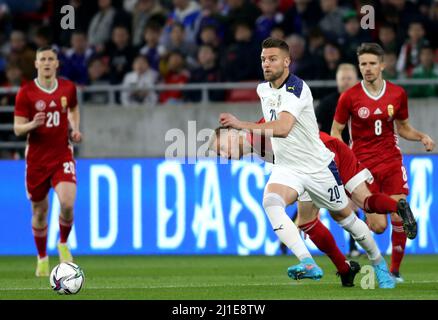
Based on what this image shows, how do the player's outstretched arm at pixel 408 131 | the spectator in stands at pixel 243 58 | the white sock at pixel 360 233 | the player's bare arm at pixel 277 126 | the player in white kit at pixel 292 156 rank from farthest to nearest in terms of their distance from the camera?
the spectator in stands at pixel 243 58, the player's outstretched arm at pixel 408 131, the white sock at pixel 360 233, the player in white kit at pixel 292 156, the player's bare arm at pixel 277 126

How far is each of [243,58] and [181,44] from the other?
1433mm

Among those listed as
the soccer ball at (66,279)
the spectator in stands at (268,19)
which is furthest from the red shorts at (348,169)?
the spectator in stands at (268,19)

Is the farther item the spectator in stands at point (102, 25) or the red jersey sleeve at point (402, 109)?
the spectator in stands at point (102, 25)

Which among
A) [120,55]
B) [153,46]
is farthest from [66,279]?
[120,55]

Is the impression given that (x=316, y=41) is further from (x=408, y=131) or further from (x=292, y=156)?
(x=292, y=156)

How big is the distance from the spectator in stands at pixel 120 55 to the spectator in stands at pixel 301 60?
9.71 feet

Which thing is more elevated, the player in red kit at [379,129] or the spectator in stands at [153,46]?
the spectator in stands at [153,46]

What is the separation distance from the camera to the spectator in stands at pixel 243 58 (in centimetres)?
1880

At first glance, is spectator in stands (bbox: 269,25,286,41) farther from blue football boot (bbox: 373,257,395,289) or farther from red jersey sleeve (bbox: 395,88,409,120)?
blue football boot (bbox: 373,257,395,289)

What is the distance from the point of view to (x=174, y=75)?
63.3 feet

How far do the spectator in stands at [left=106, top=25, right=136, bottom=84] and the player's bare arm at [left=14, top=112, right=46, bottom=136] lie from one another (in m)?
6.37

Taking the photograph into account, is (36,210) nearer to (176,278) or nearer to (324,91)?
(176,278)

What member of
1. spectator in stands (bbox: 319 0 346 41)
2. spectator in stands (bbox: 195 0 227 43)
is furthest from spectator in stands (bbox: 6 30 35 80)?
spectator in stands (bbox: 319 0 346 41)

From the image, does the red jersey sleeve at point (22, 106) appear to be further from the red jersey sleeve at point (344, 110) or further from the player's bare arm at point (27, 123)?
the red jersey sleeve at point (344, 110)
